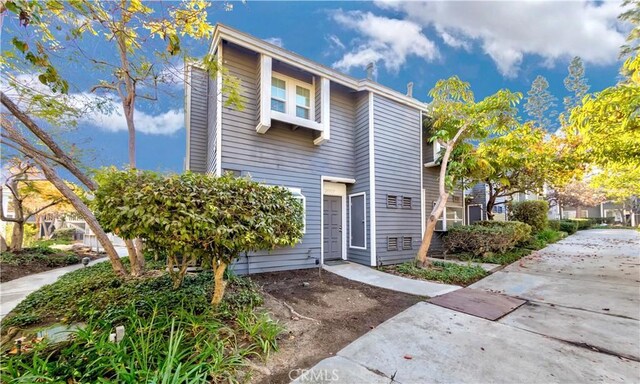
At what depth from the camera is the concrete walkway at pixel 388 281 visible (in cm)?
525

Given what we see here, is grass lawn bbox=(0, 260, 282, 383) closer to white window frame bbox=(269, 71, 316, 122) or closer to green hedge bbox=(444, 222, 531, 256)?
white window frame bbox=(269, 71, 316, 122)

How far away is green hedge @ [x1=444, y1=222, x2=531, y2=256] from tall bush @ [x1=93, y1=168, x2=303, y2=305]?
7.37 metres

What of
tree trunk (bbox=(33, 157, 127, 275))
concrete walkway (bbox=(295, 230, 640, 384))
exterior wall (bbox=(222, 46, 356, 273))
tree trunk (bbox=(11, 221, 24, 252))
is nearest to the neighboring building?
concrete walkway (bbox=(295, 230, 640, 384))

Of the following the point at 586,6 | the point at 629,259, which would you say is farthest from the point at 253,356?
the point at 629,259

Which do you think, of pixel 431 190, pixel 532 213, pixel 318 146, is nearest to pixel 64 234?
pixel 318 146

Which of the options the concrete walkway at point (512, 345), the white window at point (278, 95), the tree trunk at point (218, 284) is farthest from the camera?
the white window at point (278, 95)

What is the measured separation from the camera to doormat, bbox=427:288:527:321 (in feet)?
13.3

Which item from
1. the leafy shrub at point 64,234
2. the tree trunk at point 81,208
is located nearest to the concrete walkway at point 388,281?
the tree trunk at point 81,208

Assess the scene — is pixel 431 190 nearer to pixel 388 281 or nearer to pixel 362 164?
pixel 362 164

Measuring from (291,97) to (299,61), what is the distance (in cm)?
94

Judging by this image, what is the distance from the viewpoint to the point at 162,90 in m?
6.00

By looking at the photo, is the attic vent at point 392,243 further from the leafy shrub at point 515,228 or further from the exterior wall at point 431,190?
the leafy shrub at point 515,228

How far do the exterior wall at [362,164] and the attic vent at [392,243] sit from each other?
72 cm

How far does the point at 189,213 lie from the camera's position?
2846 millimetres
